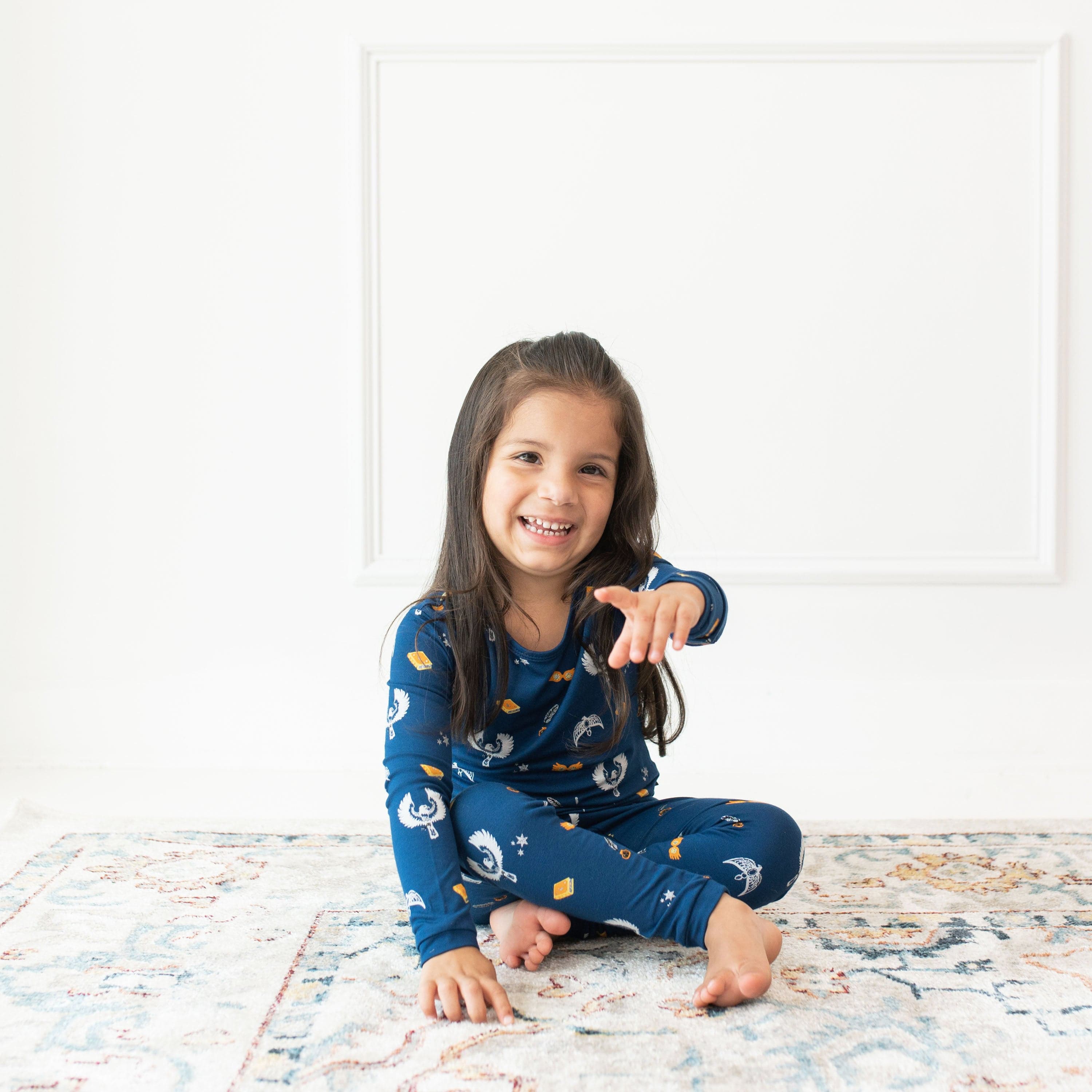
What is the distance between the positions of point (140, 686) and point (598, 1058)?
4.39 feet

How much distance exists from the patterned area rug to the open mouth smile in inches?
13.8

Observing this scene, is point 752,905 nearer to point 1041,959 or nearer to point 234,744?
point 1041,959

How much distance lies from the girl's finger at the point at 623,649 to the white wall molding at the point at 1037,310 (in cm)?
102

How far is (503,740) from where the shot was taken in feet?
3.25

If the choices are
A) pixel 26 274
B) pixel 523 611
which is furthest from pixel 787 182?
pixel 26 274

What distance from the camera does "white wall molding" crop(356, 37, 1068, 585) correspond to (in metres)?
1.75

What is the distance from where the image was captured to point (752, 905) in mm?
911

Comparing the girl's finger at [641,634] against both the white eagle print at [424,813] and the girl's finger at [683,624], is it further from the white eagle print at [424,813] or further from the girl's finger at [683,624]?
the white eagle print at [424,813]

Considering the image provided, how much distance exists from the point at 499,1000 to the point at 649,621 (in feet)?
0.94

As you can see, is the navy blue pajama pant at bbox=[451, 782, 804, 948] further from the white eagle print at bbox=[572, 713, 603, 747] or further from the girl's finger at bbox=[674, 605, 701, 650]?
the girl's finger at bbox=[674, 605, 701, 650]

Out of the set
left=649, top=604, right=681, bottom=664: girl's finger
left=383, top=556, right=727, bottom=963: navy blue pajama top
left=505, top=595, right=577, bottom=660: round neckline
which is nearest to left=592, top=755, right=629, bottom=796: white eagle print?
left=383, top=556, right=727, bottom=963: navy blue pajama top

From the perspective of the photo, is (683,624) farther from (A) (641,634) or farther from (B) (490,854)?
(B) (490,854)

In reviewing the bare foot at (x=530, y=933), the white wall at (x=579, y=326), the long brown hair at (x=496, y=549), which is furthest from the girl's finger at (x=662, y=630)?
the white wall at (x=579, y=326)

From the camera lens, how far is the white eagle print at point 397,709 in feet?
2.93
